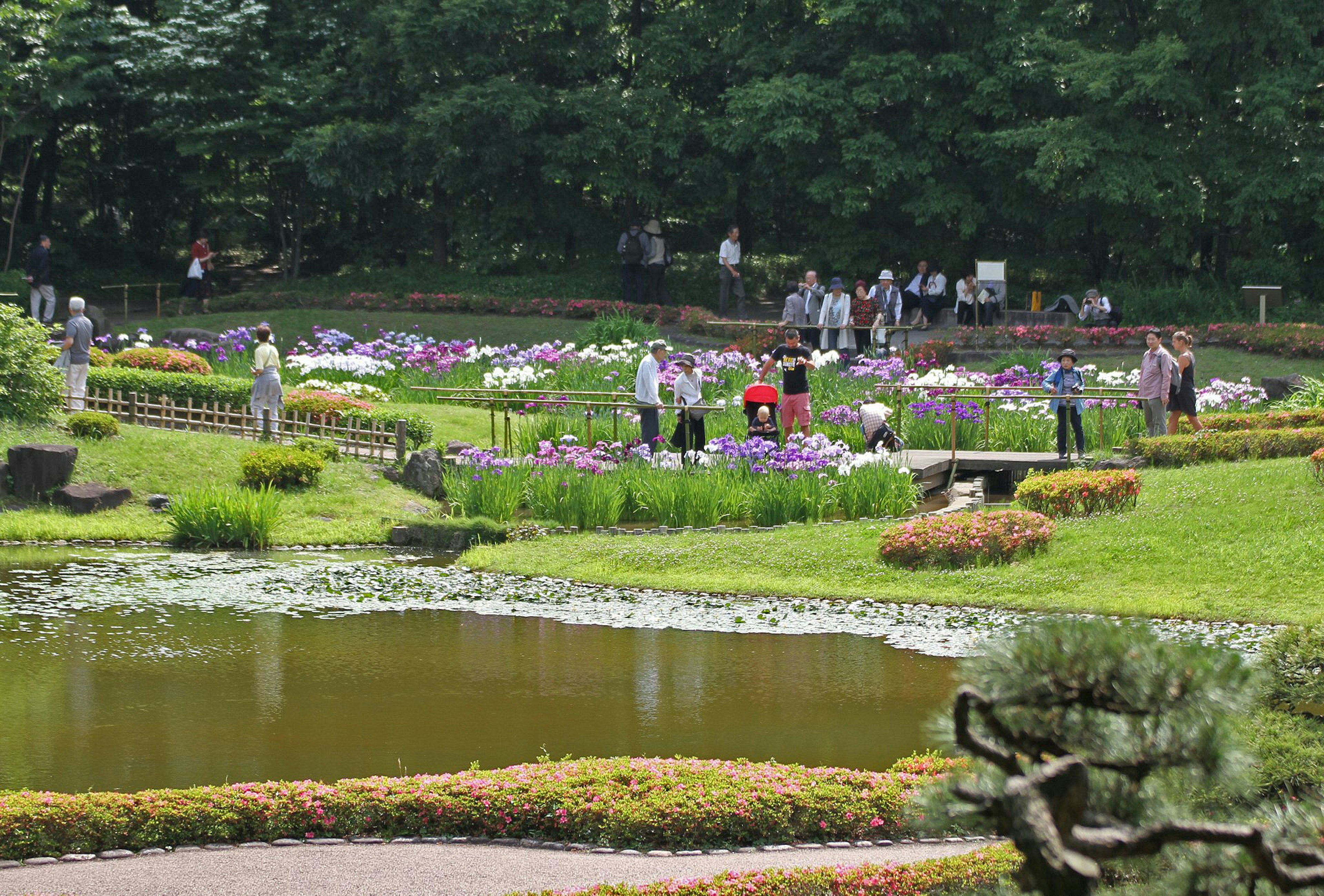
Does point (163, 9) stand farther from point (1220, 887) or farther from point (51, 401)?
point (1220, 887)

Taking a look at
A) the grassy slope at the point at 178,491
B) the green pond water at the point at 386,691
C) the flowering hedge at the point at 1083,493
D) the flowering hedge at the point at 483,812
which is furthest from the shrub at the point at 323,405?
the flowering hedge at the point at 483,812

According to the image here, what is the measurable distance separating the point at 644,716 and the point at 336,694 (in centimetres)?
216

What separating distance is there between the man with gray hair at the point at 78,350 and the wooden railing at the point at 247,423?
19 cm

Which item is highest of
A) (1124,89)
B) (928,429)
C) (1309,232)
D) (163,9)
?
(163,9)

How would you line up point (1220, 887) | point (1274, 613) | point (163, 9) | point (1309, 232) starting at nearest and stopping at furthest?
point (1220, 887)
point (1274, 613)
point (1309, 232)
point (163, 9)

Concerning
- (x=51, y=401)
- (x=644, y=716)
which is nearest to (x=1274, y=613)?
(x=644, y=716)

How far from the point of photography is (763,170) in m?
31.6

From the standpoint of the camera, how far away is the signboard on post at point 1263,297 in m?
25.8

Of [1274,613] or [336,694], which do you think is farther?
[1274,613]

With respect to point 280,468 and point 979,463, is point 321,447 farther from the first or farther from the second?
point 979,463

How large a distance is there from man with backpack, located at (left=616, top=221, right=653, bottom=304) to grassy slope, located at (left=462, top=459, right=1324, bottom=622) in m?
16.3

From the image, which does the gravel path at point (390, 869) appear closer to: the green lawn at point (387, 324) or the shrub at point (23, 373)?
the shrub at point (23, 373)

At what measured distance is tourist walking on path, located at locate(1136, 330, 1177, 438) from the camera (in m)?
17.2

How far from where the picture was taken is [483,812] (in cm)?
685
